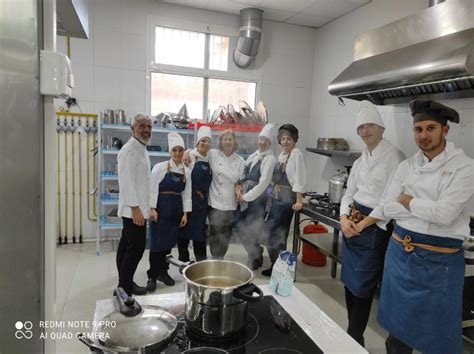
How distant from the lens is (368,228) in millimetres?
1974

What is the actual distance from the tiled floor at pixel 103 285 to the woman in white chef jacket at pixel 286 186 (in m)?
0.50

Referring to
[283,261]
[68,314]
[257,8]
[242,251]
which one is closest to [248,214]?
[242,251]

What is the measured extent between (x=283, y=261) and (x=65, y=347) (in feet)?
5.11

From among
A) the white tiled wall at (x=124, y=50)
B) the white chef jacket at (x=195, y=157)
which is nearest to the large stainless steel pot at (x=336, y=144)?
the white tiled wall at (x=124, y=50)

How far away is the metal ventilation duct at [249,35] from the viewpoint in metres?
3.82

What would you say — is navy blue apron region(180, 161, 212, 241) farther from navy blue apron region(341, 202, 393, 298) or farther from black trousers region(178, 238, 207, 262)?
navy blue apron region(341, 202, 393, 298)

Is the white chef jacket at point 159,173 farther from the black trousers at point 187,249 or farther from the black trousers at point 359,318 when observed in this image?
the black trousers at point 359,318

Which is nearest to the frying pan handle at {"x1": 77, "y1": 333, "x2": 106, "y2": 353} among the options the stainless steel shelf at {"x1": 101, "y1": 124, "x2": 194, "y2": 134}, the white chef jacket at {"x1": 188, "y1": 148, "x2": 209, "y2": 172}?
the white chef jacket at {"x1": 188, "y1": 148, "x2": 209, "y2": 172}

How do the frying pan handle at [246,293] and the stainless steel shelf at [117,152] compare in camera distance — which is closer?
the frying pan handle at [246,293]

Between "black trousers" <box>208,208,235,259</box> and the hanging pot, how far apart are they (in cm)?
205

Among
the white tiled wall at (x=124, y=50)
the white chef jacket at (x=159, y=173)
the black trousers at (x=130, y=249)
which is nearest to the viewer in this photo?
the black trousers at (x=130, y=249)

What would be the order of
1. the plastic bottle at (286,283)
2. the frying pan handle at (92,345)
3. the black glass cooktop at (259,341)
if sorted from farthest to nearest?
the plastic bottle at (286,283)
the black glass cooktop at (259,341)
the frying pan handle at (92,345)

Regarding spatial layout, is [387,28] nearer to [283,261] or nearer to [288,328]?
[283,261]

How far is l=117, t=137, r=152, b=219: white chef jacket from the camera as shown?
2.30m
